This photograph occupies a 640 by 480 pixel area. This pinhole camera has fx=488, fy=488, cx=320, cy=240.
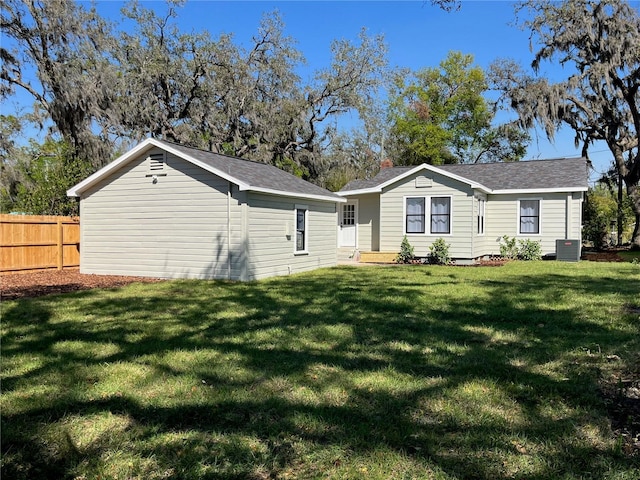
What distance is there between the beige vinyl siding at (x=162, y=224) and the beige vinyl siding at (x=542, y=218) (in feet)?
35.4

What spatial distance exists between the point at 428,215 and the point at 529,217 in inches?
157

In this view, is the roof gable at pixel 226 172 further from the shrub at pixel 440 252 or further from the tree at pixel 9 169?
the tree at pixel 9 169

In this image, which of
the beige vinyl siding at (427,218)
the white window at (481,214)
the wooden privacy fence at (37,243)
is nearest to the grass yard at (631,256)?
the white window at (481,214)

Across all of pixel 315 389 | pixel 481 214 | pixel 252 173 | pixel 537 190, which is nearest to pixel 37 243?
pixel 252 173

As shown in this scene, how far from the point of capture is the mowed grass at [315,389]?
313cm

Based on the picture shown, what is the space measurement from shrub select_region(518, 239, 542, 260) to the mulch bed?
12809mm

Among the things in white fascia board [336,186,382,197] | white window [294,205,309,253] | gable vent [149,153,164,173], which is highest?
gable vent [149,153,164,173]

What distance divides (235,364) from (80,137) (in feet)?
58.6

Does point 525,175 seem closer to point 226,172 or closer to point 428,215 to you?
point 428,215

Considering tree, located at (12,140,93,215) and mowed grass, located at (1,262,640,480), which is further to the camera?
tree, located at (12,140,93,215)

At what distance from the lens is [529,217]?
59.8ft

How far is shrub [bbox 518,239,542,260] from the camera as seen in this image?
58.0ft

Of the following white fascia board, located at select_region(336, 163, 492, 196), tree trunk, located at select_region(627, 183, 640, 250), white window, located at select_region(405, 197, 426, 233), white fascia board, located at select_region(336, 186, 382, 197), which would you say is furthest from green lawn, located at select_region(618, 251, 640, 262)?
white fascia board, located at select_region(336, 186, 382, 197)

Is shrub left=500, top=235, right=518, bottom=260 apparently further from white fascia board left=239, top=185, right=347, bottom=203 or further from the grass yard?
white fascia board left=239, top=185, right=347, bottom=203
